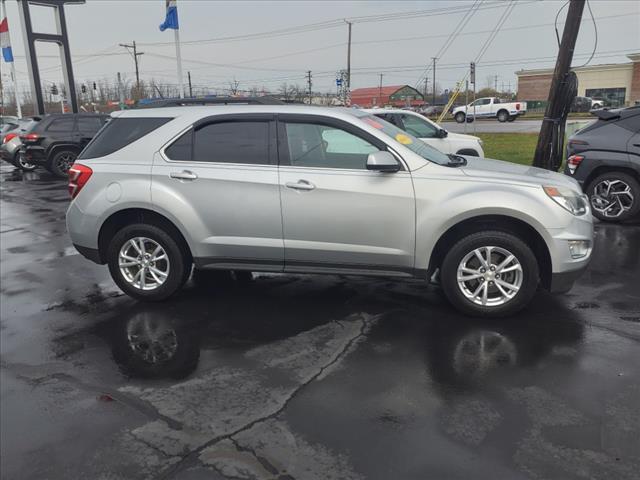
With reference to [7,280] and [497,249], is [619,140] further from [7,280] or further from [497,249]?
[7,280]

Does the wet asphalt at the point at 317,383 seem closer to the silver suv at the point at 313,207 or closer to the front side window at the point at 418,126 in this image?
the silver suv at the point at 313,207

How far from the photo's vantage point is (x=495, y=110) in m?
42.7

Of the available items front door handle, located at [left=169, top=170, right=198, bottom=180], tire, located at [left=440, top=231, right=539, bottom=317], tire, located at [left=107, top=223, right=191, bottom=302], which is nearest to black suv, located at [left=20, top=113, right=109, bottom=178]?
tire, located at [left=107, top=223, right=191, bottom=302]

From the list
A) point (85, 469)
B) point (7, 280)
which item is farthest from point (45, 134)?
point (85, 469)

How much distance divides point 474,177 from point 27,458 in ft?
12.1

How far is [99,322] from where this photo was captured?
16.0 ft

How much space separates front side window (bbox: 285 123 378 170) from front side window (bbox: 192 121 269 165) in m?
0.26

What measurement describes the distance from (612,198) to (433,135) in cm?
418

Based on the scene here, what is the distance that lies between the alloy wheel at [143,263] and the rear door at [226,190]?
39cm

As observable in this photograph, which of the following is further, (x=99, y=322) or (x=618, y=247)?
(x=618, y=247)

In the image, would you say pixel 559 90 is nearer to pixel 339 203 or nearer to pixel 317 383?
pixel 339 203

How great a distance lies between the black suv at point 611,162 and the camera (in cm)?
782

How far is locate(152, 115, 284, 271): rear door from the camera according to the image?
480cm

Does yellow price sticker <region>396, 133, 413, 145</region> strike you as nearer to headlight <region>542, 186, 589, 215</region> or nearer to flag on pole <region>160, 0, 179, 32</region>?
headlight <region>542, 186, 589, 215</region>
